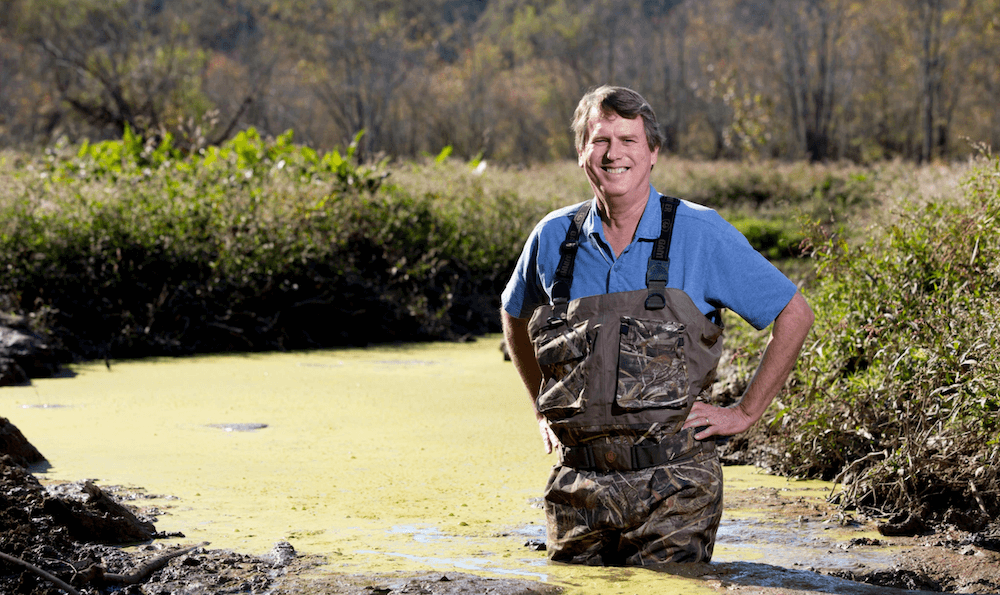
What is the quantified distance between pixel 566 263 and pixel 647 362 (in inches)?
15.9

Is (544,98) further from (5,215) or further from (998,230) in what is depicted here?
(998,230)

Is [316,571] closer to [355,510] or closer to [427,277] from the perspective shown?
[355,510]

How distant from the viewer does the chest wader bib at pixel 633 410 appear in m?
3.07

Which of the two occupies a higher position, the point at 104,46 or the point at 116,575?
the point at 104,46

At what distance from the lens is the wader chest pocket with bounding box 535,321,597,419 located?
3088mm

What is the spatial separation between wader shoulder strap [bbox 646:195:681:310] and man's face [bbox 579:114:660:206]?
147 millimetres

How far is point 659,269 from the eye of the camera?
310 cm

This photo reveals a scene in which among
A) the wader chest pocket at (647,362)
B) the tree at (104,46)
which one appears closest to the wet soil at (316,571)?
the wader chest pocket at (647,362)

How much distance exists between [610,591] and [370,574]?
751 millimetres

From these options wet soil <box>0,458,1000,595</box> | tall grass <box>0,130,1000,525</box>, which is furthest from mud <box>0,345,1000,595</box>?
tall grass <box>0,130,1000,525</box>

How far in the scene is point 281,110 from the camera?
1674 inches

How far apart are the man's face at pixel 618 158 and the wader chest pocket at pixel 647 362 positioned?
39cm

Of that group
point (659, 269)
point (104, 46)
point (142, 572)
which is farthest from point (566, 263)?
point (104, 46)

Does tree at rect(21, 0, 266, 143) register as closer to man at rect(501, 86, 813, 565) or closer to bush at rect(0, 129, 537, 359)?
bush at rect(0, 129, 537, 359)
